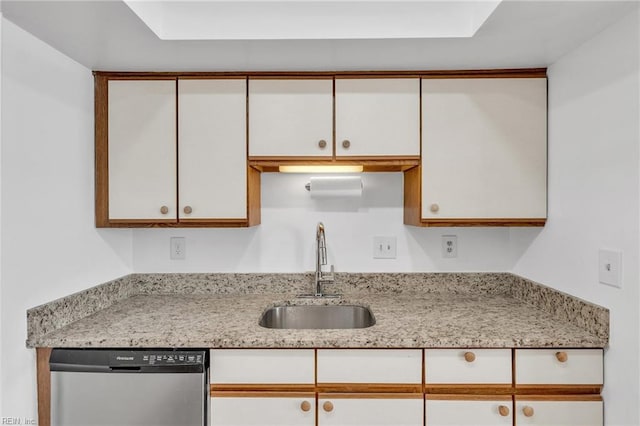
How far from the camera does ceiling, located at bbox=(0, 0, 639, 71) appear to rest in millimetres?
1377

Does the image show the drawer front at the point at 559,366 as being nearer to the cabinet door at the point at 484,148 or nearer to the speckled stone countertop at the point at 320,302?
the speckled stone countertop at the point at 320,302

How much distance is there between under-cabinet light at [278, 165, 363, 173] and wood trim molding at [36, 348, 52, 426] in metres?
1.20

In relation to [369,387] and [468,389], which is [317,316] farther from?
[468,389]

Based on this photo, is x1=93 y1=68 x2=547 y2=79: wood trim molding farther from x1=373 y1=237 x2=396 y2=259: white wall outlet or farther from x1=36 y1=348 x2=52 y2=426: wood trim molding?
x1=36 y1=348 x2=52 y2=426: wood trim molding

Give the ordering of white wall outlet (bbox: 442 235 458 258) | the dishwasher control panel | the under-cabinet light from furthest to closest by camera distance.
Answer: white wall outlet (bbox: 442 235 458 258) → the under-cabinet light → the dishwasher control panel

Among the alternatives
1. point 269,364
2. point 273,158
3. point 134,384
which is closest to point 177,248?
point 273,158

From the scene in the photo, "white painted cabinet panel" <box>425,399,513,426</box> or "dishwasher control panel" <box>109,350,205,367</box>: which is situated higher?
"dishwasher control panel" <box>109,350,205,367</box>

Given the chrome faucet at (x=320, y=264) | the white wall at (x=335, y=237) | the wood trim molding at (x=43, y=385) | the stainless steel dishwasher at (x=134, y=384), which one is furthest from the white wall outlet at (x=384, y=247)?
the wood trim molding at (x=43, y=385)

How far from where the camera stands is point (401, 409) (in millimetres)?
1588

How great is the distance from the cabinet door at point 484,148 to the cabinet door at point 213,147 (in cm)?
84

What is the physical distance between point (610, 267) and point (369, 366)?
2.92 feet

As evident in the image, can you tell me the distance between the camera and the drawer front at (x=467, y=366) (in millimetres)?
1580

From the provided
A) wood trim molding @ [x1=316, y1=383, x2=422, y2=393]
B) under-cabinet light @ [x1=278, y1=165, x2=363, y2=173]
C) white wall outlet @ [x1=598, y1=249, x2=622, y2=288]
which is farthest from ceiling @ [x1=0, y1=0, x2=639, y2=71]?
wood trim molding @ [x1=316, y1=383, x2=422, y2=393]

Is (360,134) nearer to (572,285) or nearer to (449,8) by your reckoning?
(449,8)
